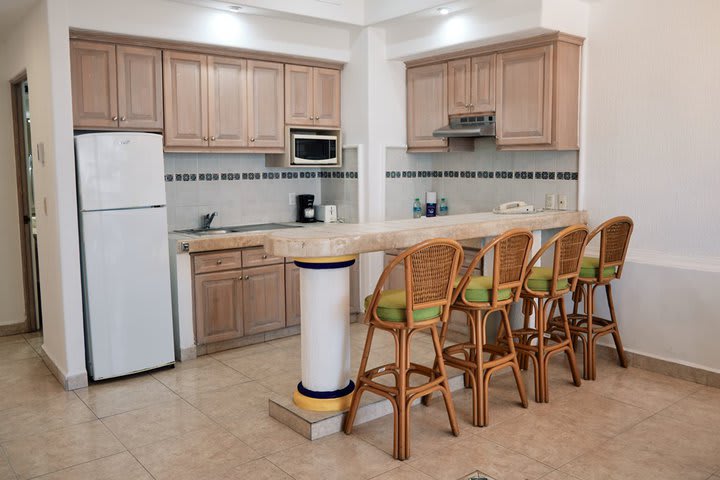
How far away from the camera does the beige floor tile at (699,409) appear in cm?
359

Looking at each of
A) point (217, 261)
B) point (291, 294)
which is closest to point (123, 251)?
point (217, 261)

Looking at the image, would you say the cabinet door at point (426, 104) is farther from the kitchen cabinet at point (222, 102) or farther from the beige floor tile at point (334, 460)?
the beige floor tile at point (334, 460)

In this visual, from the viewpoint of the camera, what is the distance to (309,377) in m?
3.47

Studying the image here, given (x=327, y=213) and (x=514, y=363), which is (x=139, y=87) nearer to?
(x=327, y=213)

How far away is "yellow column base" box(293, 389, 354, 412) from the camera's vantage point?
3.46m

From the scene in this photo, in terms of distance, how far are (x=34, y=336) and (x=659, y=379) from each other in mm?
4908

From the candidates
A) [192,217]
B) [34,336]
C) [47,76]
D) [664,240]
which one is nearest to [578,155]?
[664,240]

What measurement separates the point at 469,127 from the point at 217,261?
227 cm

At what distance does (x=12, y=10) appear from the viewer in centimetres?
438

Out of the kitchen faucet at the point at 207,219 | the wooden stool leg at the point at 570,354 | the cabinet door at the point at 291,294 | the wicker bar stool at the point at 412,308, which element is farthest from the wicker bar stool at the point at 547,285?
the kitchen faucet at the point at 207,219

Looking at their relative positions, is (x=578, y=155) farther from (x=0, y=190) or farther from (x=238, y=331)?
(x=0, y=190)

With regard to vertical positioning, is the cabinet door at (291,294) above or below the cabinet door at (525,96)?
below

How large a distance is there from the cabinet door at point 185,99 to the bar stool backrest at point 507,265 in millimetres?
2601

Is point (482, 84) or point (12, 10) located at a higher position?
point (12, 10)
